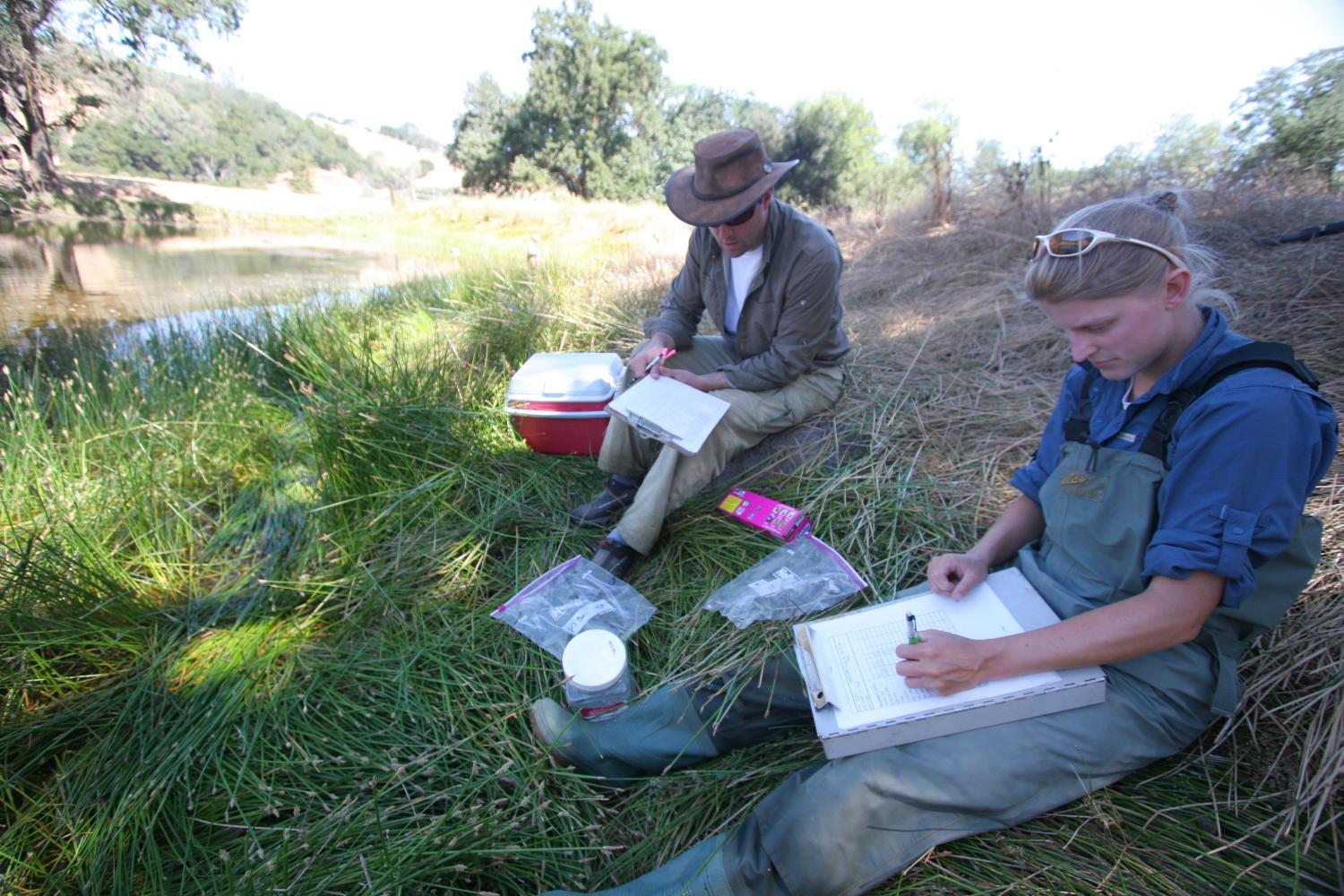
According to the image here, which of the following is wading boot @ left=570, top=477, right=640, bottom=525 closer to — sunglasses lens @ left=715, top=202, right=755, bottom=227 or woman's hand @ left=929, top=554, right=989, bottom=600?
sunglasses lens @ left=715, top=202, right=755, bottom=227

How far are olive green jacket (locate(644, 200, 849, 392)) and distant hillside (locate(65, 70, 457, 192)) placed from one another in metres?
11.6

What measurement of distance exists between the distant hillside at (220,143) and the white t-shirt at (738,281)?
11416mm

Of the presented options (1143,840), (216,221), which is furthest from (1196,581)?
(216,221)

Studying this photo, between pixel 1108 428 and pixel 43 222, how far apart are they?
22.0 m

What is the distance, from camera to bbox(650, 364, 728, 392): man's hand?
103 inches

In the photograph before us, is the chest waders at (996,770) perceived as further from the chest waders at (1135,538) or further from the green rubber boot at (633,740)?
the green rubber boot at (633,740)

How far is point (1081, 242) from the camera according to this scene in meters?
1.22

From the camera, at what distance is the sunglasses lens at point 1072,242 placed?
4.00 ft

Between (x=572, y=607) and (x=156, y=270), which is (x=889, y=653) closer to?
(x=572, y=607)

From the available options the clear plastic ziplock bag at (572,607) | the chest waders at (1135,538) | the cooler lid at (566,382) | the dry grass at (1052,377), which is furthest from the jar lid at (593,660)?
the cooler lid at (566,382)

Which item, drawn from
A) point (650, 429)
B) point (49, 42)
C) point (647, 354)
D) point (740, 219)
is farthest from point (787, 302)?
point (49, 42)

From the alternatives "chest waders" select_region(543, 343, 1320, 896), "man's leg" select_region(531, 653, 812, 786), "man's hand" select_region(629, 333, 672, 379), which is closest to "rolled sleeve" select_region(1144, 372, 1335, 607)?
"chest waders" select_region(543, 343, 1320, 896)

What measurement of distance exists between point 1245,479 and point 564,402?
241cm

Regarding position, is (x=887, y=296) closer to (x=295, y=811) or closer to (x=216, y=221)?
(x=295, y=811)
